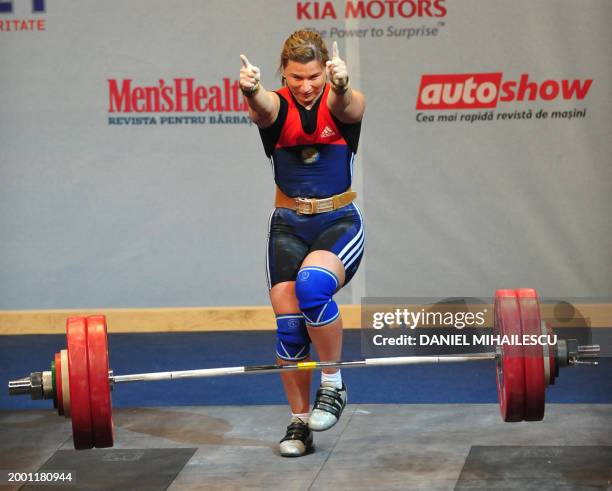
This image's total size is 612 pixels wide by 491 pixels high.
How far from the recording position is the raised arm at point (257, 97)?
4438 mm

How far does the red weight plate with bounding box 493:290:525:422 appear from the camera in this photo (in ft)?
13.9

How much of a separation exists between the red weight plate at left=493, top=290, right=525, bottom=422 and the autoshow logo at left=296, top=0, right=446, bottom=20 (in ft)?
10.3

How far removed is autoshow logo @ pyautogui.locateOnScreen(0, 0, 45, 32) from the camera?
23.7 ft

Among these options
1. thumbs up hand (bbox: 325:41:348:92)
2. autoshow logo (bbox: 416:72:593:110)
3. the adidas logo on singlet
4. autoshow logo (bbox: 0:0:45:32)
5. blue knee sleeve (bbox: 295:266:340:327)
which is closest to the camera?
thumbs up hand (bbox: 325:41:348:92)

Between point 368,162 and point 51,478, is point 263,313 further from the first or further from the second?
point 51,478

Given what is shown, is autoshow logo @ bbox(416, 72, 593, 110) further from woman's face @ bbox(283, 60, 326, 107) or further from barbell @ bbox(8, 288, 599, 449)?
barbell @ bbox(8, 288, 599, 449)

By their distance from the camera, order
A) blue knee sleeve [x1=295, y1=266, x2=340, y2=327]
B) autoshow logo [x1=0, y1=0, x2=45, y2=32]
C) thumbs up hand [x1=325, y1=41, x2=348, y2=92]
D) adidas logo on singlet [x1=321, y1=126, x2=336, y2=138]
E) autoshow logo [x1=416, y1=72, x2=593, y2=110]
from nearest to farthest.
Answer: thumbs up hand [x1=325, y1=41, x2=348, y2=92] < blue knee sleeve [x1=295, y1=266, x2=340, y2=327] < adidas logo on singlet [x1=321, y1=126, x2=336, y2=138] < autoshow logo [x1=416, y1=72, x2=593, y2=110] < autoshow logo [x1=0, y1=0, x2=45, y2=32]

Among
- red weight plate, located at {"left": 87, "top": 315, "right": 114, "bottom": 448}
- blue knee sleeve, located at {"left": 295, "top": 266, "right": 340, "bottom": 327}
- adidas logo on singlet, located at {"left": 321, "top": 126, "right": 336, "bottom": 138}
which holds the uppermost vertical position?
adidas logo on singlet, located at {"left": 321, "top": 126, "right": 336, "bottom": 138}

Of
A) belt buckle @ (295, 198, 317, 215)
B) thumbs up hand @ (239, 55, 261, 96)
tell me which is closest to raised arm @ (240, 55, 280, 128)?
thumbs up hand @ (239, 55, 261, 96)

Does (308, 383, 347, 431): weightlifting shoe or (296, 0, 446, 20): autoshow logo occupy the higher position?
(296, 0, 446, 20): autoshow logo

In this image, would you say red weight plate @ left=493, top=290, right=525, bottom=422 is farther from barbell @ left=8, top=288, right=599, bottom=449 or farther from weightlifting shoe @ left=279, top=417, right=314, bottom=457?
weightlifting shoe @ left=279, top=417, right=314, bottom=457

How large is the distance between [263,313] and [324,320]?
9.01 feet

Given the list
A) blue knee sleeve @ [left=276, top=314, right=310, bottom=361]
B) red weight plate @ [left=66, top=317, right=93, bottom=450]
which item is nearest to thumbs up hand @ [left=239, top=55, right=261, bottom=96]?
blue knee sleeve @ [left=276, top=314, right=310, bottom=361]

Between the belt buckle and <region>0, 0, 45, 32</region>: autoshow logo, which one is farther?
<region>0, 0, 45, 32</region>: autoshow logo
